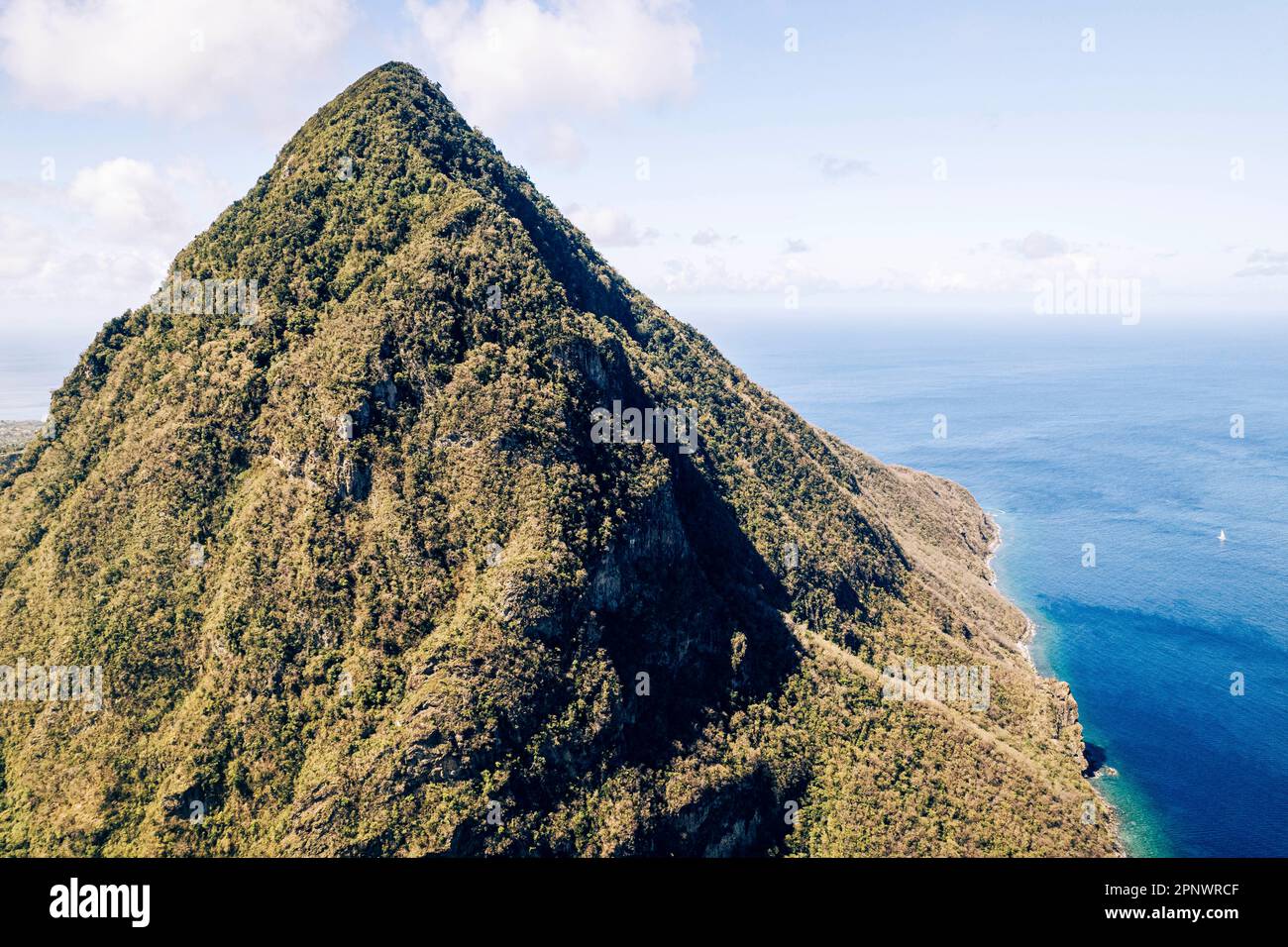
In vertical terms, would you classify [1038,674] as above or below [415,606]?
below

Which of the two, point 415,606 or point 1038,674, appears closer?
point 415,606

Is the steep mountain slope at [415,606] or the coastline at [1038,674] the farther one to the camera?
the coastline at [1038,674]

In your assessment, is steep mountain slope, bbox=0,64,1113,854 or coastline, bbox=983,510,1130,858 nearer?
steep mountain slope, bbox=0,64,1113,854

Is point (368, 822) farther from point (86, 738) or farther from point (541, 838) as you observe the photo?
point (86, 738)
